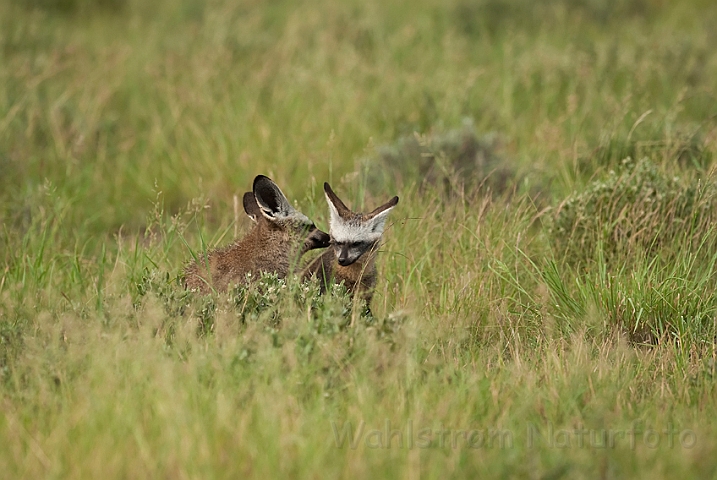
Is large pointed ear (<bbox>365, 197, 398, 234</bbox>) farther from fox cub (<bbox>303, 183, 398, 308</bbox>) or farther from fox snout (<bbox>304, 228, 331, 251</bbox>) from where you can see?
fox snout (<bbox>304, 228, 331, 251</bbox>)

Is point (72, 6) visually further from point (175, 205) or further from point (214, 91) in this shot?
point (175, 205)

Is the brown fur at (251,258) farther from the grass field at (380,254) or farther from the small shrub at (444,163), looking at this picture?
the small shrub at (444,163)

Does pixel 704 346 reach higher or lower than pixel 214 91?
lower

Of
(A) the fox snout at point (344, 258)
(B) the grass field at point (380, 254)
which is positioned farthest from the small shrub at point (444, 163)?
(A) the fox snout at point (344, 258)

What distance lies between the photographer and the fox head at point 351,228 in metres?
6.28

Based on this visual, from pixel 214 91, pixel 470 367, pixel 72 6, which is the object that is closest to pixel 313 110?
pixel 214 91

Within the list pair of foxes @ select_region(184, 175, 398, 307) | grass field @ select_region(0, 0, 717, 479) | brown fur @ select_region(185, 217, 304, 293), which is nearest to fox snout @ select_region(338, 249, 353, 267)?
pair of foxes @ select_region(184, 175, 398, 307)

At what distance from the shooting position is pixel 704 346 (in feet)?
19.5

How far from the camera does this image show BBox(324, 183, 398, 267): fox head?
6.28 metres

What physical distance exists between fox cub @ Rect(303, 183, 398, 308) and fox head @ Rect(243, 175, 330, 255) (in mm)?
123

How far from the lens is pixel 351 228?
631 centimetres

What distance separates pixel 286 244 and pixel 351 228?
0.46 metres

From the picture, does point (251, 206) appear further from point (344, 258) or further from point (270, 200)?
point (344, 258)

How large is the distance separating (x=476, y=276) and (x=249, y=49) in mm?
6849
